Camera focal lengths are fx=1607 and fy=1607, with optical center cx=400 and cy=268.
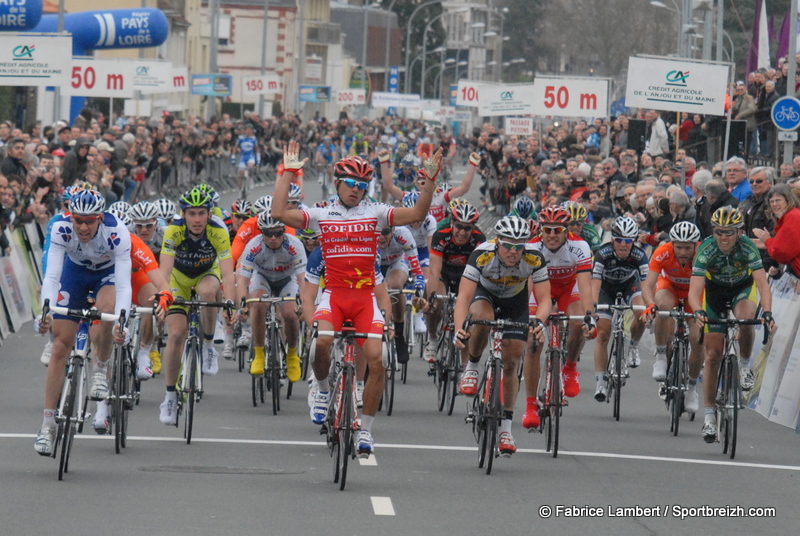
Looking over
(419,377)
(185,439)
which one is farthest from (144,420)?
(419,377)

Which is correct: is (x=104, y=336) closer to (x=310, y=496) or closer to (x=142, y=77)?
(x=310, y=496)

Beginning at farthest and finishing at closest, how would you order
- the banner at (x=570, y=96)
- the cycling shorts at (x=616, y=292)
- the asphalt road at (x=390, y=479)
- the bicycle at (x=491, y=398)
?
the banner at (x=570, y=96)
the cycling shorts at (x=616, y=292)
the bicycle at (x=491, y=398)
the asphalt road at (x=390, y=479)

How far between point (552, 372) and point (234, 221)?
6.56 metres

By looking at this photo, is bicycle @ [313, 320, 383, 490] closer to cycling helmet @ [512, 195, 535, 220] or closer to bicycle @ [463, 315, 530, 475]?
bicycle @ [463, 315, 530, 475]

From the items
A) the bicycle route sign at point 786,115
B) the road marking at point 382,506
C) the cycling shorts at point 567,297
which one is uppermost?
the bicycle route sign at point 786,115

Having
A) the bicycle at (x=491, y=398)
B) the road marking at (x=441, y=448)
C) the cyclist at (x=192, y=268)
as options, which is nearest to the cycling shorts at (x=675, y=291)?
the road marking at (x=441, y=448)

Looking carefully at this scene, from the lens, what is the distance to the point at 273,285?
1539 centimetres

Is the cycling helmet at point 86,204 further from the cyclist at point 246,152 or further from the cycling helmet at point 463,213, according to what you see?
the cyclist at point 246,152

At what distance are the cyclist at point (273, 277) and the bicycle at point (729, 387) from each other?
4.13 metres

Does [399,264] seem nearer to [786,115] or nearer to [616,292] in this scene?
[616,292]

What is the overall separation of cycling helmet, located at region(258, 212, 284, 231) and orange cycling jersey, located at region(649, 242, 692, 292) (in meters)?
3.50

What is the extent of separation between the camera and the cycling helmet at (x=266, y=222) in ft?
47.7

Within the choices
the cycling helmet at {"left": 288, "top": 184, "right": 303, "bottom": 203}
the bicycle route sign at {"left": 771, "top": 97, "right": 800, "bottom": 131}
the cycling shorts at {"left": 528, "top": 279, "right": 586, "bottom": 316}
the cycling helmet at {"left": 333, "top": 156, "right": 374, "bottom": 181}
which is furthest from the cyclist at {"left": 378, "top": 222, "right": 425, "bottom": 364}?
the bicycle route sign at {"left": 771, "top": 97, "right": 800, "bottom": 131}

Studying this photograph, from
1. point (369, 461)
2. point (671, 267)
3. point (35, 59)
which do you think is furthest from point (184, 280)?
point (35, 59)
